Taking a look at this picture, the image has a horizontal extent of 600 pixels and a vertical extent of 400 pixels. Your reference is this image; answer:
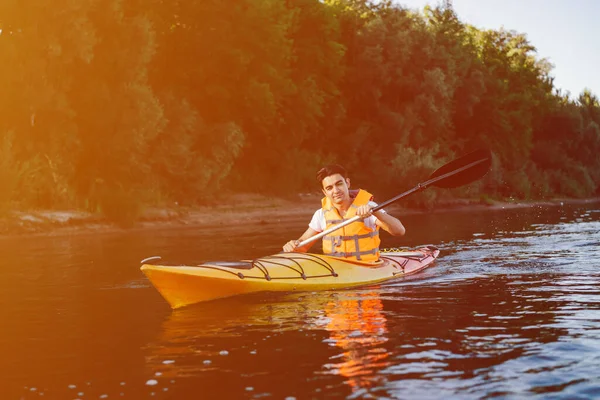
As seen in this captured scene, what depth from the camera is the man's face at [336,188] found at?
875 cm

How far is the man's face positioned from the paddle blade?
1.57 metres

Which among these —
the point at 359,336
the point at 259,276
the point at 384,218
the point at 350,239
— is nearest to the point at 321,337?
the point at 359,336

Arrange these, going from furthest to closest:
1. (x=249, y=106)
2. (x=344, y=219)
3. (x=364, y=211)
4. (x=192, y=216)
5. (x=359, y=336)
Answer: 1. (x=249, y=106)
2. (x=192, y=216)
3. (x=344, y=219)
4. (x=364, y=211)
5. (x=359, y=336)

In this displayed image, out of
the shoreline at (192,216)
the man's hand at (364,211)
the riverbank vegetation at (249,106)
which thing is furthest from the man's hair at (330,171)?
the riverbank vegetation at (249,106)

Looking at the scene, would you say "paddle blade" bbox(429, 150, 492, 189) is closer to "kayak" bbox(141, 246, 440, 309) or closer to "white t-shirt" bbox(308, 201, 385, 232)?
"white t-shirt" bbox(308, 201, 385, 232)

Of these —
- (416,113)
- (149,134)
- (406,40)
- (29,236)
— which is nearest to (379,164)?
(416,113)

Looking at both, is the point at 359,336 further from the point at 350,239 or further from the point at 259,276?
the point at 350,239

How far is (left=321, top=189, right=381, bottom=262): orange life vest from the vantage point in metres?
9.34

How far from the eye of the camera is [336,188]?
347 inches

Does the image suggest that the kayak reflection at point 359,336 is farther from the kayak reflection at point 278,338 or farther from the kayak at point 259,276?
the kayak at point 259,276

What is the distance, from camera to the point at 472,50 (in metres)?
44.7

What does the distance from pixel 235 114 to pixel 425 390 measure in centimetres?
2583

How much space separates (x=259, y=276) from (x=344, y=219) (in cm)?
133

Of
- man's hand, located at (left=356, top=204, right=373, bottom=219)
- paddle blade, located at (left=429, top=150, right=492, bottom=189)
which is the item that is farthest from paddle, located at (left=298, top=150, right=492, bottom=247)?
man's hand, located at (left=356, top=204, right=373, bottom=219)
